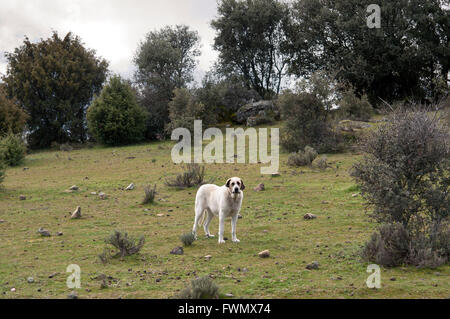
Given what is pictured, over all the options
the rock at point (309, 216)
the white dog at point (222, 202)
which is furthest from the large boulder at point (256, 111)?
the white dog at point (222, 202)

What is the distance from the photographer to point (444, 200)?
28.2 feet

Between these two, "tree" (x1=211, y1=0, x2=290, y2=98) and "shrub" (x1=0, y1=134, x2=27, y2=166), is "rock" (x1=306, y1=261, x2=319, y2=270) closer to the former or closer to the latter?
"shrub" (x1=0, y1=134, x2=27, y2=166)

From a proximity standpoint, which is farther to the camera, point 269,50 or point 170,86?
point 269,50

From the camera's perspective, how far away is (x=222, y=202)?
9.78 metres

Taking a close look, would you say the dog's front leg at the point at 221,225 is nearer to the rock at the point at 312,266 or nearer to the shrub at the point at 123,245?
the shrub at the point at 123,245

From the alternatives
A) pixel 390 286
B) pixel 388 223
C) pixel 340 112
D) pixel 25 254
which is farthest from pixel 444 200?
pixel 340 112

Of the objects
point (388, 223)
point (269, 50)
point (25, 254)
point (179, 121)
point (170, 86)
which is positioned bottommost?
point (25, 254)

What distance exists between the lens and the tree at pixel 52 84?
45594 millimetres

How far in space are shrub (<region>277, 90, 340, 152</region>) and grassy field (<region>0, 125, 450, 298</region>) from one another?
590 cm

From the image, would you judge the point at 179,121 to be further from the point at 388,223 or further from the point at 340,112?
the point at 388,223

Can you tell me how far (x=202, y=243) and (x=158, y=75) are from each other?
38628mm

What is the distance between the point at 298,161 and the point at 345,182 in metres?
4.72

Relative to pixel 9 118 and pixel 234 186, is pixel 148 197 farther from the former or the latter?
pixel 9 118

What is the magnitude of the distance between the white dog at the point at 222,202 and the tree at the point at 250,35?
1612 inches
